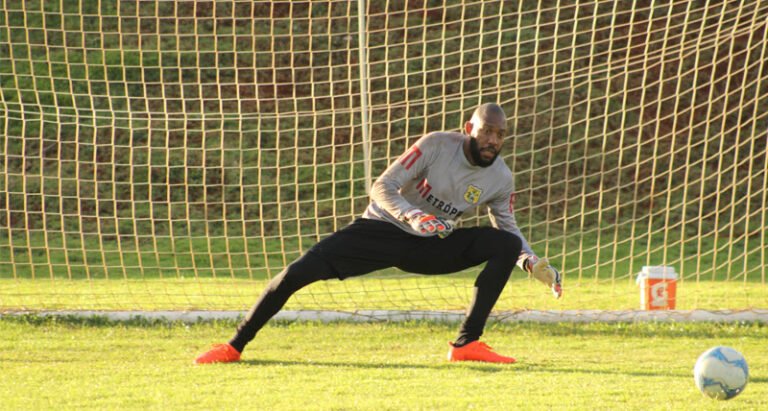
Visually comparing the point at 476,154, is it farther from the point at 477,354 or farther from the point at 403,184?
the point at 477,354

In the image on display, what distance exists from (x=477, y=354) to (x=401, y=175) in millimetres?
1095

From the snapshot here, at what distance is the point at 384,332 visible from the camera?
759 cm

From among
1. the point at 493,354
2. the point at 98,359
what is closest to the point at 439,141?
the point at 493,354

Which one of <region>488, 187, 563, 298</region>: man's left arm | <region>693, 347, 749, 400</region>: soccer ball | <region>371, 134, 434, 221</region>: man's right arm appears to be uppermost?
<region>371, 134, 434, 221</region>: man's right arm

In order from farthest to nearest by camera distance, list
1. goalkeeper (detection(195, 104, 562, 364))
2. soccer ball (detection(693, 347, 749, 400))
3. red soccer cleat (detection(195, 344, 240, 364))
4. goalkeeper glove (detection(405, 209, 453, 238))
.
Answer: red soccer cleat (detection(195, 344, 240, 364)) < goalkeeper (detection(195, 104, 562, 364)) < goalkeeper glove (detection(405, 209, 453, 238)) < soccer ball (detection(693, 347, 749, 400))

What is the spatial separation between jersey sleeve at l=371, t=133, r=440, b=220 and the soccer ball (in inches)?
67.6

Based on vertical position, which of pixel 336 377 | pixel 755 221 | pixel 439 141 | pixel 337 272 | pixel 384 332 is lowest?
pixel 755 221

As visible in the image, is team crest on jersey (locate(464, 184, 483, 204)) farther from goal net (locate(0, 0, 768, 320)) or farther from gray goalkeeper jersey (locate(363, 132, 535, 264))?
goal net (locate(0, 0, 768, 320))

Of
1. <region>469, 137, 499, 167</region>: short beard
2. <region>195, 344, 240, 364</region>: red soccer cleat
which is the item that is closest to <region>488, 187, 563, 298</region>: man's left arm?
<region>469, 137, 499, 167</region>: short beard

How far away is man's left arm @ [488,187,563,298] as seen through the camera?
5.86 meters

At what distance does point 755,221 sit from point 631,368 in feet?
33.3

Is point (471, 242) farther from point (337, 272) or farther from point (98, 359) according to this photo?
point (98, 359)

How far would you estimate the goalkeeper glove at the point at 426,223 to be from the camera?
5.59m

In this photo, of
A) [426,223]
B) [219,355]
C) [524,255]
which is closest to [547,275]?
[524,255]
